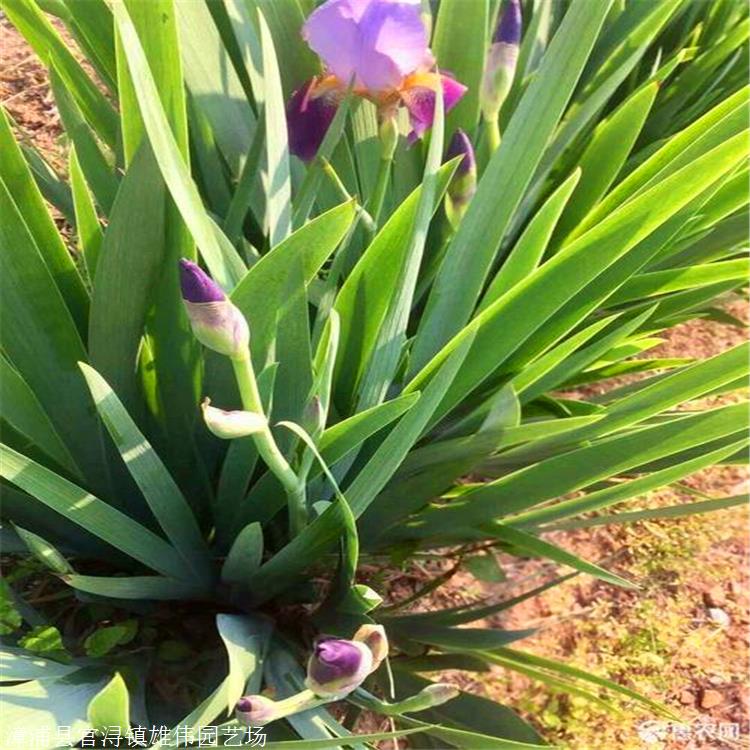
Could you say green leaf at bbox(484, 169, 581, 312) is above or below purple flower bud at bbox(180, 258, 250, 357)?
above

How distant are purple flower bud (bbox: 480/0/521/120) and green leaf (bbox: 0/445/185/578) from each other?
1.85 ft

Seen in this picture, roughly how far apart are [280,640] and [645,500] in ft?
2.35

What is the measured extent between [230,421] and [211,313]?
70mm

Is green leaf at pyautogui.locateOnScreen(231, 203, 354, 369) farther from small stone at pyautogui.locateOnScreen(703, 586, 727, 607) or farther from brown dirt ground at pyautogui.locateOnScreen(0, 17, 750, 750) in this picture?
small stone at pyautogui.locateOnScreen(703, 586, 727, 607)

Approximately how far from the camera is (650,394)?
794 mm

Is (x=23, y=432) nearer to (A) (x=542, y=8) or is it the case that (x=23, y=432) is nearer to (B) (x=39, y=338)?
(B) (x=39, y=338)

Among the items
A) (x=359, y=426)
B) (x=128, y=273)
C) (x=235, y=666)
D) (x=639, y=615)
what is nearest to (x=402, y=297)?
(x=359, y=426)

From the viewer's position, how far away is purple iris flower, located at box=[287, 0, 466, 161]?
0.70 metres

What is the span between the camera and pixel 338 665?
0.56 m

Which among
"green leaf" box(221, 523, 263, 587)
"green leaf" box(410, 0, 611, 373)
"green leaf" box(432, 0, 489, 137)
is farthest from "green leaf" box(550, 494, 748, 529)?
"green leaf" box(432, 0, 489, 137)

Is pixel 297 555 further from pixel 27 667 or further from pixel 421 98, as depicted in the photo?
pixel 421 98

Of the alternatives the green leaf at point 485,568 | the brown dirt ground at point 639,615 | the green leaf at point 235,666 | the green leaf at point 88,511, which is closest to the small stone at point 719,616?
the brown dirt ground at point 639,615

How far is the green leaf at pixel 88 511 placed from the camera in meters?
0.63

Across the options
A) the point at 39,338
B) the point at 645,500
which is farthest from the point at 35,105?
the point at 645,500
